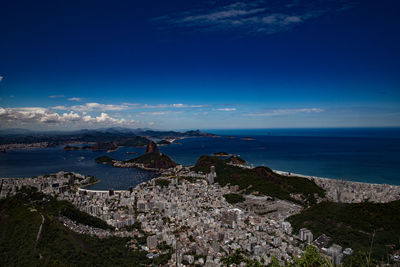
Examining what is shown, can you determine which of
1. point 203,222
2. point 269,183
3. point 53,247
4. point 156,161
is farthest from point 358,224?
point 156,161

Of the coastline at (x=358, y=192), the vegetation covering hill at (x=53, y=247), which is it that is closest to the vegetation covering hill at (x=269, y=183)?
the coastline at (x=358, y=192)

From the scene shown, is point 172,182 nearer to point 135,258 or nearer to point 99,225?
point 99,225

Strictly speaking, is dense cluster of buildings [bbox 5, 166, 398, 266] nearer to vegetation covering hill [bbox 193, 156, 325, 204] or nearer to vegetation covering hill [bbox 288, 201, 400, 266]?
vegetation covering hill [bbox 288, 201, 400, 266]

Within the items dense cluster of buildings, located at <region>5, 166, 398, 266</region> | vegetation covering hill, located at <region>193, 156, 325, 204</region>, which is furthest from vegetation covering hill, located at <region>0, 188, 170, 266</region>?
vegetation covering hill, located at <region>193, 156, 325, 204</region>

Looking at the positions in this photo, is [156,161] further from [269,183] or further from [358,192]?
[358,192]

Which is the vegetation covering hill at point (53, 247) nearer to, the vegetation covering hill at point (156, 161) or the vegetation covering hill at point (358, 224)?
the vegetation covering hill at point (358, 224)
